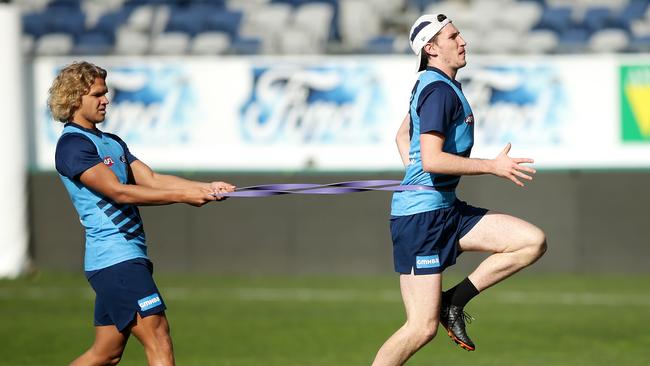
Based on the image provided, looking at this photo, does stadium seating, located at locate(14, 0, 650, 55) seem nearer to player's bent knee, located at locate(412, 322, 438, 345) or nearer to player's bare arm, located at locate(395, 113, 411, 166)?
player's bare arm, located at locate(395, 113, 411, 166)

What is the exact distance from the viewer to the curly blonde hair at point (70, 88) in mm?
7137

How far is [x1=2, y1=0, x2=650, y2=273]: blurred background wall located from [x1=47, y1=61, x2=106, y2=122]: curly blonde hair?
10.7 meters

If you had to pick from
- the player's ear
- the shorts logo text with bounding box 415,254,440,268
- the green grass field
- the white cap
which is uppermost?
Answer: the white cap

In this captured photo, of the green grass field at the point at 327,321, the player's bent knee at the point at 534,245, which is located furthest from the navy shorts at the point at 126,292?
the green grass field at the point at 327,321

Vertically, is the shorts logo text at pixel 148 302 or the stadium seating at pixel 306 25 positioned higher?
the stadium seating at pixel 306 25

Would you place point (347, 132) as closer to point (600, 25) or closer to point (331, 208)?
point (331, 208)

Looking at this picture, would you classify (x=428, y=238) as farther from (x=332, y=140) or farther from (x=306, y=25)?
(x=306, y=25)

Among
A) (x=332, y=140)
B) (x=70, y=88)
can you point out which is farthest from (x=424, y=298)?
(x=332, y=140)

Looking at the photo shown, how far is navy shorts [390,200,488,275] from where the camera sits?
25.0 feet

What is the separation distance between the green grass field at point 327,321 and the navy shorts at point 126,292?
3704mm

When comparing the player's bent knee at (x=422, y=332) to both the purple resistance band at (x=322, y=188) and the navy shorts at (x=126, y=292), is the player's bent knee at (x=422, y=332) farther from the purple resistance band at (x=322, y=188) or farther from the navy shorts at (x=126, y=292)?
the navy shorts at (x=126, y=292)

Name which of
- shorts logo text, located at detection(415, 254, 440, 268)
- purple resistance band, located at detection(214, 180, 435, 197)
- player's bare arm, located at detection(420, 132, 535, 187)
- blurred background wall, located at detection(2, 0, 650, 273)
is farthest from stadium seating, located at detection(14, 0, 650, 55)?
player's bare arm, located at detection(420, 132, 535, 187)

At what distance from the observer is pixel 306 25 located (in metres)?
19.4

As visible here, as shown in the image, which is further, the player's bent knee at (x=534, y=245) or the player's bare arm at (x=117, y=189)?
the player's bent knee at (x=534, y=245)
